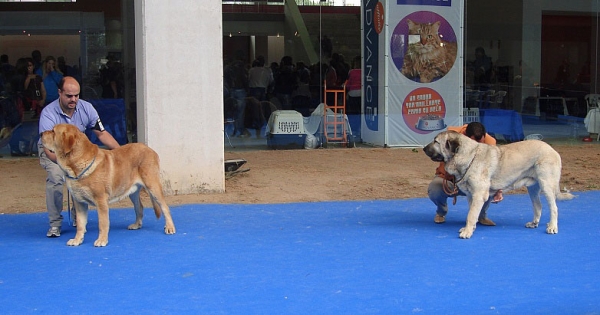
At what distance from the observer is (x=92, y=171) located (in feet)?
25.5

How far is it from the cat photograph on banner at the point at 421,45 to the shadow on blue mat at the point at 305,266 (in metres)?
7.10

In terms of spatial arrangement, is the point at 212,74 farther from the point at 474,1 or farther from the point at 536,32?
the point at 536,32

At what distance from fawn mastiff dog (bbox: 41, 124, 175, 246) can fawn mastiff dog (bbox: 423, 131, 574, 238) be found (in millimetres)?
3253

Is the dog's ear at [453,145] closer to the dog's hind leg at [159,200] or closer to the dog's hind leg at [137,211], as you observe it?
the dog's hind leg at [159,200]

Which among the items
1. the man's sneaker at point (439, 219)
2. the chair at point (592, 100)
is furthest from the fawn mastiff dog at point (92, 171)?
the chair at point (592, 100)

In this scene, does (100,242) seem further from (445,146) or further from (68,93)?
(445,146)

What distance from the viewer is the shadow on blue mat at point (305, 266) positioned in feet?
19.6

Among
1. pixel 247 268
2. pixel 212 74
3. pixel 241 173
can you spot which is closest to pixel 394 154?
pixel 241 173

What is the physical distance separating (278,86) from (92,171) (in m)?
8.99

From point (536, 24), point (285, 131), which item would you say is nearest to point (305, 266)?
point (285, 131)

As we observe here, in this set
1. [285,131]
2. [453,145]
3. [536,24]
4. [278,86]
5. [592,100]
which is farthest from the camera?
[592,100]

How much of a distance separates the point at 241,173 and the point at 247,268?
5.89 metres

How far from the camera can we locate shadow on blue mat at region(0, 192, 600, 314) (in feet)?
19.6

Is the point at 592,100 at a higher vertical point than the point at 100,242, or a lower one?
higher
